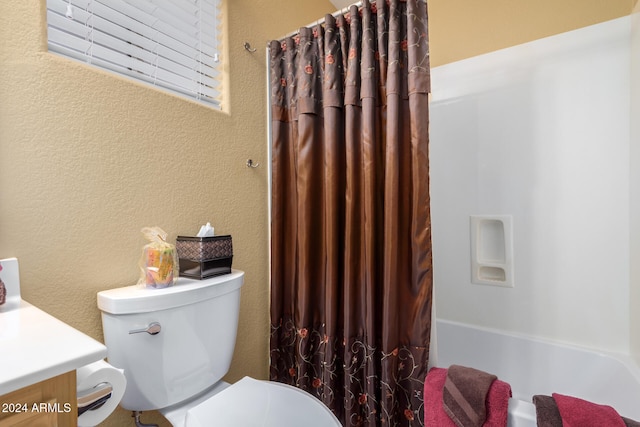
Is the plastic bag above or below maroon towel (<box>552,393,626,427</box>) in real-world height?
above

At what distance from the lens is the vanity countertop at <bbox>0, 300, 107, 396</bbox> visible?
411 mm

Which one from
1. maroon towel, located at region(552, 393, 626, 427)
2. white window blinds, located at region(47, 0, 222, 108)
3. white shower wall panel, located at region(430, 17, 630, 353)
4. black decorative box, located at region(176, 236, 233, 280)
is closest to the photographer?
maroon towel, located at region(552, 393, 626, 427)

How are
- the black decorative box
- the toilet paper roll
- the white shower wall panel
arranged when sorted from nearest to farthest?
the toilet paper roll < the black decorative box < the white shower wall panel

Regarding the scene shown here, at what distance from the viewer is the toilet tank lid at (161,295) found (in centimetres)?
84

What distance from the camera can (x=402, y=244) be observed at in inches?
44.8

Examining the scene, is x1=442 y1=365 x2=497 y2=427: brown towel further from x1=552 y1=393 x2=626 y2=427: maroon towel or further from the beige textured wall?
the beige textured wall

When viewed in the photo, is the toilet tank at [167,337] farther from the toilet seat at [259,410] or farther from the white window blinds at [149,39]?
the white window blinds at [149,39]

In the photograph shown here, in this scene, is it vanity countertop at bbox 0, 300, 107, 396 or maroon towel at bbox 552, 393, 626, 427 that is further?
maroon towel at bbox 552, 393, 626, 427

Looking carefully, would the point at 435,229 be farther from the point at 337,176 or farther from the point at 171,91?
the point at 171,91

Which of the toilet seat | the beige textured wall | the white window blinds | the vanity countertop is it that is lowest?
the toilet seat

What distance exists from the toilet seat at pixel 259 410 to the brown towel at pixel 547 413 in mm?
518

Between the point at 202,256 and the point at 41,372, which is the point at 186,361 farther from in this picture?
the point at 41,372

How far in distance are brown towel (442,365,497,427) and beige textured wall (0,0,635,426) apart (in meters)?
0.91

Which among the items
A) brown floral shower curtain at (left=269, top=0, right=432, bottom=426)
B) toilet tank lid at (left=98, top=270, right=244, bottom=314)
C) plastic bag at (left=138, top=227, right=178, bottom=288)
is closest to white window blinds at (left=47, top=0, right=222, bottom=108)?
brown floral shower curtain at (left=269, top=0, right=432, bottom=426)
